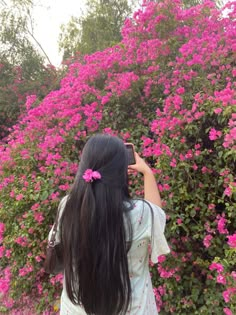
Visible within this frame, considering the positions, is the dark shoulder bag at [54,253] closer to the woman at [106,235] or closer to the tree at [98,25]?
the woman at [106,235]

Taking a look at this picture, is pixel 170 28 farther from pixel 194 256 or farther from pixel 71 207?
pixel 71 207

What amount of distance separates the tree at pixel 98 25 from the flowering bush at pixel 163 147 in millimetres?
4553

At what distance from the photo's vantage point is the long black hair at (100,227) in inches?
45.3

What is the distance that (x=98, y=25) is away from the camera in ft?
26.8

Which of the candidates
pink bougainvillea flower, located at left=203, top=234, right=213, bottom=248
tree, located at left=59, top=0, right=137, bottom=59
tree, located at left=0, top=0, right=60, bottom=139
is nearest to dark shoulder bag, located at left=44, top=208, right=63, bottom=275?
pink bougainvillea flower, located at left=203, top=234, right=213, bottom=248

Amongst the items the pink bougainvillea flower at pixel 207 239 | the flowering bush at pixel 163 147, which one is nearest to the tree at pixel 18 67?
the flowering bush at pixel 163 147

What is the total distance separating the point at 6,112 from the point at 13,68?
48.9 inches

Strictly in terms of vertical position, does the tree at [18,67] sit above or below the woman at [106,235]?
above

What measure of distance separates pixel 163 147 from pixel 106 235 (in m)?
1.09

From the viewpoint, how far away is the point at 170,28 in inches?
133

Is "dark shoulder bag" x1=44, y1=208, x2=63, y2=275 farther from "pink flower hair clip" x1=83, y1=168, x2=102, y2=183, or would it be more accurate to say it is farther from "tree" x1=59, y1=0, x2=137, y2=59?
"tree" x1=59, y1=0, x2=137, y2=59

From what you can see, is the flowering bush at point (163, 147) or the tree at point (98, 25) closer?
the flowering bush at point (163, 147)

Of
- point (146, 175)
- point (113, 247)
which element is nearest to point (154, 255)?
point (113, 247)

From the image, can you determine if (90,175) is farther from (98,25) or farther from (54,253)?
(98,25)
